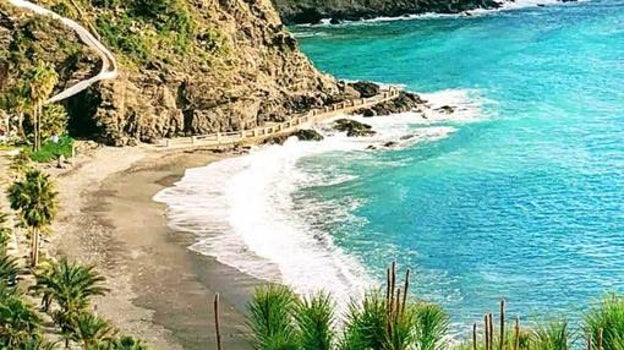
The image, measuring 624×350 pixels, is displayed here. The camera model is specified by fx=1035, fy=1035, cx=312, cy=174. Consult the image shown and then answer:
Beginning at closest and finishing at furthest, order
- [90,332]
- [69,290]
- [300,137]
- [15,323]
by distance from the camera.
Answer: [15,323], [90,332], [69,290], [300,137]

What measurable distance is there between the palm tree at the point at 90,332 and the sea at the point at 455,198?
14375mm

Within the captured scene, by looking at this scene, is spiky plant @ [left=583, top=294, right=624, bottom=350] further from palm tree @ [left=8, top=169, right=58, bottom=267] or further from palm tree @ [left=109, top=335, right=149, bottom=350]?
palm tree @ [left=8, top=169, right=58, bottom=267]

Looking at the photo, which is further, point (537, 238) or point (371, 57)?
point (371, 57)

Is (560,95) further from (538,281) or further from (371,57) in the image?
(538,281)

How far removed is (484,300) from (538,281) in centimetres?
431

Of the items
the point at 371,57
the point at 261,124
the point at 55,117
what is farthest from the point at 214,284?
the point at 371,57

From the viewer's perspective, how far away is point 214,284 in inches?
2103

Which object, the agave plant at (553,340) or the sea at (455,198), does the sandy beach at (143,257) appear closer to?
the sea at (455,198)

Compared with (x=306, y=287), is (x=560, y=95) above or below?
above

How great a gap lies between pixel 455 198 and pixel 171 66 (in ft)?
104

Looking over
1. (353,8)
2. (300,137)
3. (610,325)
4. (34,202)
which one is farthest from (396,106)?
(610,325)

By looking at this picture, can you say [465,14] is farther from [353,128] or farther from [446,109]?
[353,128]

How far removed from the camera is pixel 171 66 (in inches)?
3575

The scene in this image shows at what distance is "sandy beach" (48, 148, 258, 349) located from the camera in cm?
4781
